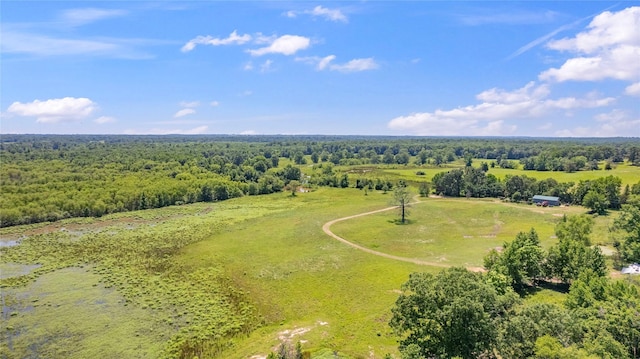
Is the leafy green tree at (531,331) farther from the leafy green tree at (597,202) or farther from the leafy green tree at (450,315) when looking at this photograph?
the leafy green tree at (597,202)

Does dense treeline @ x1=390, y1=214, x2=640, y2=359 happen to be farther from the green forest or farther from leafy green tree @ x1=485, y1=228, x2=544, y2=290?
leafy green tree @ x1=485, y1=228, x2=544, y2=290

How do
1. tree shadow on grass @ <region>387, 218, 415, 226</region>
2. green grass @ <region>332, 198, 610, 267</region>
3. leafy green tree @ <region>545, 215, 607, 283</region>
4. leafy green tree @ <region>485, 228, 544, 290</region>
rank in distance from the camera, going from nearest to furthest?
leafy green tree @ <region>545, 215, 607, 283</region>, leafy green tree @ <region>485, 228, 544, 290</region>, green grass @ <region>332, 198, 610, 267</region>, tree shadow on grass @ <region>387, 218, 415, 226</region>

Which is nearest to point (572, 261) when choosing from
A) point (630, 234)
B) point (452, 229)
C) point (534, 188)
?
point (630, 234)

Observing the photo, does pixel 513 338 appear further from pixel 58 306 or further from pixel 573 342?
pixel 58 306

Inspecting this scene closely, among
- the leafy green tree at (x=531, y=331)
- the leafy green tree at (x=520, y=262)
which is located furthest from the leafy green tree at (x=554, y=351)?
the leafy green tree at (x=520, y=262)

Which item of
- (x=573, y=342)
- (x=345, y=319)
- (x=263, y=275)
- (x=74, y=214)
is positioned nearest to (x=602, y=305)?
(x=573, y=342)

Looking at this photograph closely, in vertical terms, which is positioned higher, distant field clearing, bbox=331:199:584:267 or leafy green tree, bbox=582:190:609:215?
leafy green tree, bbox=582:190:609:215

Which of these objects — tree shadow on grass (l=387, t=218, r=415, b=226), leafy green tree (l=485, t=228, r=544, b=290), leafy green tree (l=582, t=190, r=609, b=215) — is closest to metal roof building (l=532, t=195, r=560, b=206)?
leafy green tree (l=582, t=190, r=609, b=215)

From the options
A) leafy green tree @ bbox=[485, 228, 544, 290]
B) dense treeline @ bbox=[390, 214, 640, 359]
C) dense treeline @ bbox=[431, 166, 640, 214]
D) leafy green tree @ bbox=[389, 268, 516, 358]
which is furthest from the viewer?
dense treeline @ bbox=[431, 166, 640, 214]
